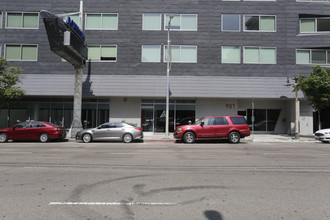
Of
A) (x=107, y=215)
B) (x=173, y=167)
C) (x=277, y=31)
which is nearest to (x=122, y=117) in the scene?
(x=173, y=167)

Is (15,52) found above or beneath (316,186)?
above

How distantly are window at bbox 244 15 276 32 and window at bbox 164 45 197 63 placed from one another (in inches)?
217

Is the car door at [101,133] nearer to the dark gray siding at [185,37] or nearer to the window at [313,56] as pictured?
the dark gray siding at [185,37]

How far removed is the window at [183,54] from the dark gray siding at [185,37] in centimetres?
44

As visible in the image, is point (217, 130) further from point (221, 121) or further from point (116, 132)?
point (116, 132)

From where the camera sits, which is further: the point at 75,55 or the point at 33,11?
the point at 33,11

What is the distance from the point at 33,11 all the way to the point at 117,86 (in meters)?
10.6

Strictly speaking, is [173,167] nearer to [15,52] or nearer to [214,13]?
[214,13]

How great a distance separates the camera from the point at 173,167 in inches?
295

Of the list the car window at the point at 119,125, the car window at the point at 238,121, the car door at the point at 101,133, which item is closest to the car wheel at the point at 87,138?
the car door at the point at 101,133

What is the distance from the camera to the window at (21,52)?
20.9 m

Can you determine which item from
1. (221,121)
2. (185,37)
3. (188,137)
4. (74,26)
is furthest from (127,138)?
(185,37)

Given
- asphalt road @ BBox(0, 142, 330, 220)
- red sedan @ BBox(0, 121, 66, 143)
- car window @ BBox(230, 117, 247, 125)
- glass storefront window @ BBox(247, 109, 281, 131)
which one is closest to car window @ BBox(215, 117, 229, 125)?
car window @ BBox(230, 117, 247, 125)

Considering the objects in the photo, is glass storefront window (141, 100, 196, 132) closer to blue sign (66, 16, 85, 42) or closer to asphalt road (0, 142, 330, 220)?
blue sign (66, 16, 85, 42)
